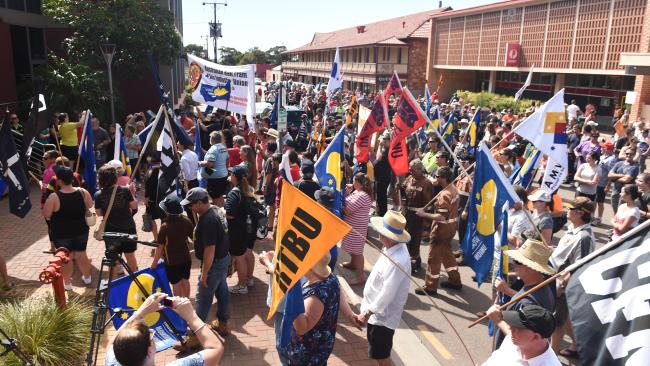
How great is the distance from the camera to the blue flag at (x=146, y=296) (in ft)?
14.7

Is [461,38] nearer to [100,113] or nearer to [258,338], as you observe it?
[100,113]

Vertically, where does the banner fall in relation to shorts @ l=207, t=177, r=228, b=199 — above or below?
above

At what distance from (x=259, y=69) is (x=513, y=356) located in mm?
104882

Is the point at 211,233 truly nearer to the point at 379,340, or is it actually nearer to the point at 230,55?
the point at 379,340

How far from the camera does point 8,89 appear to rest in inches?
626

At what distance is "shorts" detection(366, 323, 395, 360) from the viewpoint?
14.0ft

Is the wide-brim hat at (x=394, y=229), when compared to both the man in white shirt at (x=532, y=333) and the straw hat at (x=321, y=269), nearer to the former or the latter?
the straw hat at (x=321, y=269)

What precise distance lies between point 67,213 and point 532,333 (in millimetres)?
5486

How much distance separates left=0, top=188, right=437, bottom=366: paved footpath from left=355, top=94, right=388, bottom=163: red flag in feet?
9.24

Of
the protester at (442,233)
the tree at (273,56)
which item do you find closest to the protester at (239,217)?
the protester at (442,233)

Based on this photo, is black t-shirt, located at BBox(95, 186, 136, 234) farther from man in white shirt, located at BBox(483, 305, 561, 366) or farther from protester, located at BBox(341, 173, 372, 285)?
man in white shirt, located at BBox(483, 305, 561, 366)

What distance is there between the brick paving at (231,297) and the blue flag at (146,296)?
42cm

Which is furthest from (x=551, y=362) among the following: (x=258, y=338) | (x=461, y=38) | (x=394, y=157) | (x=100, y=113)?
(x=461, y=38)

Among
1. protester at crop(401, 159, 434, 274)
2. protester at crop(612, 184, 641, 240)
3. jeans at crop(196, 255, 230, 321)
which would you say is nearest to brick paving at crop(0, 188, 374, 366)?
jeans at crop(196, 255, 230, 321)
